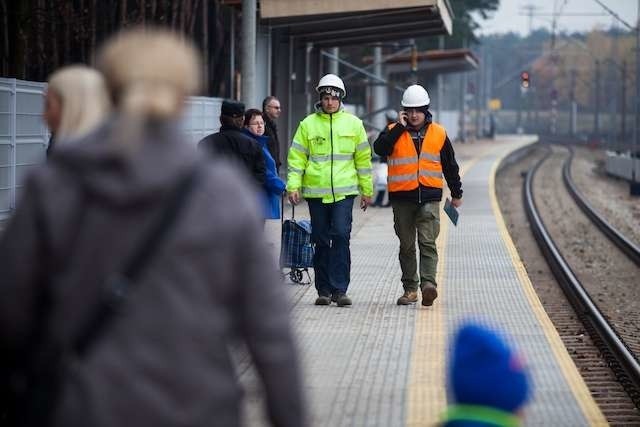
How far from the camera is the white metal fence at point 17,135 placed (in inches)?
460

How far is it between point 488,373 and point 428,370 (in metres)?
5.07

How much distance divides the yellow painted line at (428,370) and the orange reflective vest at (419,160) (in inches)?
41.0

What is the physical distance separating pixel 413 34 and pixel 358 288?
15.3m

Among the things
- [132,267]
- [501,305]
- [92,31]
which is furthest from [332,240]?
[92,31]

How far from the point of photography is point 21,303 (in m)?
3.20

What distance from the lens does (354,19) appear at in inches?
897

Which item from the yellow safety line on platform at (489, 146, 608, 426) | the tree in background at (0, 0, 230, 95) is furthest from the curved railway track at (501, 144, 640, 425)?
the tree in background at (0, 0, 230, 95)

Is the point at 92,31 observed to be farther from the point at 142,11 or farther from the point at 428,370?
the point at 428,370

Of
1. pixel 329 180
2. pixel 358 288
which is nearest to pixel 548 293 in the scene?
pixel 358 288

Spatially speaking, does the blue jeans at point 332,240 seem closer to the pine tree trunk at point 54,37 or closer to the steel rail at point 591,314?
the steel rail at point 591,314

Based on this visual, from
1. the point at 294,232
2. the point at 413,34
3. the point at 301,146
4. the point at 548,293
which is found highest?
the point at 413,34

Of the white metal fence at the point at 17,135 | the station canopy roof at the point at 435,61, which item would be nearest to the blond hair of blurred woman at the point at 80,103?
the white metal fence at the point at 17,135

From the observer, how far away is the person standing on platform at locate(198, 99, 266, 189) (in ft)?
33.9

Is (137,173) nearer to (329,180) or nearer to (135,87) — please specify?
(135,87)
